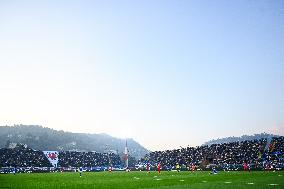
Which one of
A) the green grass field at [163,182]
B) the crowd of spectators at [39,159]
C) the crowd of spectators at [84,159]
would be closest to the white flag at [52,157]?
the crowd of spectators at [39,159]

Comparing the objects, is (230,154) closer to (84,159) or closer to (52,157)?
(84,159)

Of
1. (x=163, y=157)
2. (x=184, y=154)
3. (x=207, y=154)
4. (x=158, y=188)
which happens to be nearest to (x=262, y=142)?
(x=207, y=154)

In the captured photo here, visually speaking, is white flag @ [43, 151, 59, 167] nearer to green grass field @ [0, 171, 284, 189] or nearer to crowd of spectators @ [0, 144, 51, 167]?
crowd of spectators @ [0, 144, 51, 167]

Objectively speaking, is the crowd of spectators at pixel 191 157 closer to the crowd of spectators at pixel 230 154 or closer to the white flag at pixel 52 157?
the crowd of spectators at pixel 230 154

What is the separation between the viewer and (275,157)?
5778 centimetres

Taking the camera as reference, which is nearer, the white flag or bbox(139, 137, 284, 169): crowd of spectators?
bbox(139, 137, 284, 169): crowd of spectators

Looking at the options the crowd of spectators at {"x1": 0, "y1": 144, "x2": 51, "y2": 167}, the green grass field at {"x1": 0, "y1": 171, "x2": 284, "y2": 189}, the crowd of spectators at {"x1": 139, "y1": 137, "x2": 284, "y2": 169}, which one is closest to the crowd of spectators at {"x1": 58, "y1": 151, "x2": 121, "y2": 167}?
the crowd of spectators at {"x1": 0, "y1": 144, "x2": 51, "y2": 167}

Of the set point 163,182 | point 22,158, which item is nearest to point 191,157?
point 22,158

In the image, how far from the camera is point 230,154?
70.0 metres

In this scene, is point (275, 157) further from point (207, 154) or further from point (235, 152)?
point (207, 154)

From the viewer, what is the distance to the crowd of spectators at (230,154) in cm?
6016

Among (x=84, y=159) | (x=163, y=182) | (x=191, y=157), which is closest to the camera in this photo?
(x=163, y=182)

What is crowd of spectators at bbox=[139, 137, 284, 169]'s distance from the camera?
6016 cm

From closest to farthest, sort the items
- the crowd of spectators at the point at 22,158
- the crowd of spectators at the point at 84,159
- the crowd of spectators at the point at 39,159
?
the crowd of spectators at the point at 22,158 < the crowd of spectators at the point at 39,159 < the crowd of spectators at the point at 84,159
